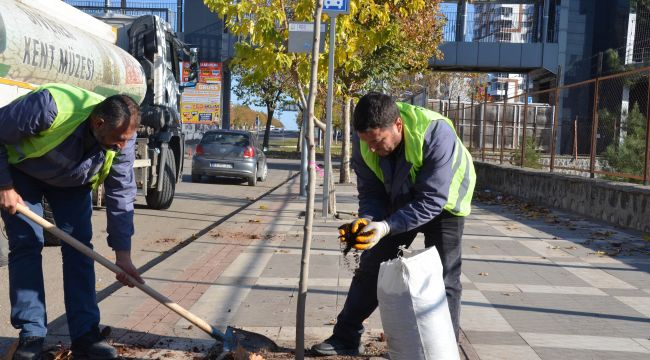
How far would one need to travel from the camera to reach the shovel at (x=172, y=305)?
165 inches

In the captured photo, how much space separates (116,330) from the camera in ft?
17.0

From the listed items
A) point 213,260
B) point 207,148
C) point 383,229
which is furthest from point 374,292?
point 207,148

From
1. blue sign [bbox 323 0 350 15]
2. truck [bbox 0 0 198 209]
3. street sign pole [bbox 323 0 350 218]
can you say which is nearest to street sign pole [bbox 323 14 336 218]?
street sign pole [bbox 323 0 350 218]

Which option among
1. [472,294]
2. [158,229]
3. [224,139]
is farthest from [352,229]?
[224,139]

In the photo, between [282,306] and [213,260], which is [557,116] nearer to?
[213,260]

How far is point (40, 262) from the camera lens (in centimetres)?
445

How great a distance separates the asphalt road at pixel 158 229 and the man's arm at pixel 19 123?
131 cm

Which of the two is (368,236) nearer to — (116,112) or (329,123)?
(116,112)

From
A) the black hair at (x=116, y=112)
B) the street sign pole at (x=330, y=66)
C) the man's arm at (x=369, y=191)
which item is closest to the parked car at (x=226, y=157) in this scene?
the street sign pole at (x=330, y=66)

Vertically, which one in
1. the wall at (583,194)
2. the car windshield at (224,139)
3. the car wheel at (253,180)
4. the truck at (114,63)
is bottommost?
the car wheel at (253,180)

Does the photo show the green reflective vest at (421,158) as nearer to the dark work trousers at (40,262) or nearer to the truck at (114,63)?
the dark work trousers at (40,262)

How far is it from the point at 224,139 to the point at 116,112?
17235 millimetres

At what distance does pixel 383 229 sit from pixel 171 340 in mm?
1840

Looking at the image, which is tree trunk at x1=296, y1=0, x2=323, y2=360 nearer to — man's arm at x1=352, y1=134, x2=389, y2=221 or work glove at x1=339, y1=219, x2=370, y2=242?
man's arm at x1=352, y1=134, x2=389, y2=221
